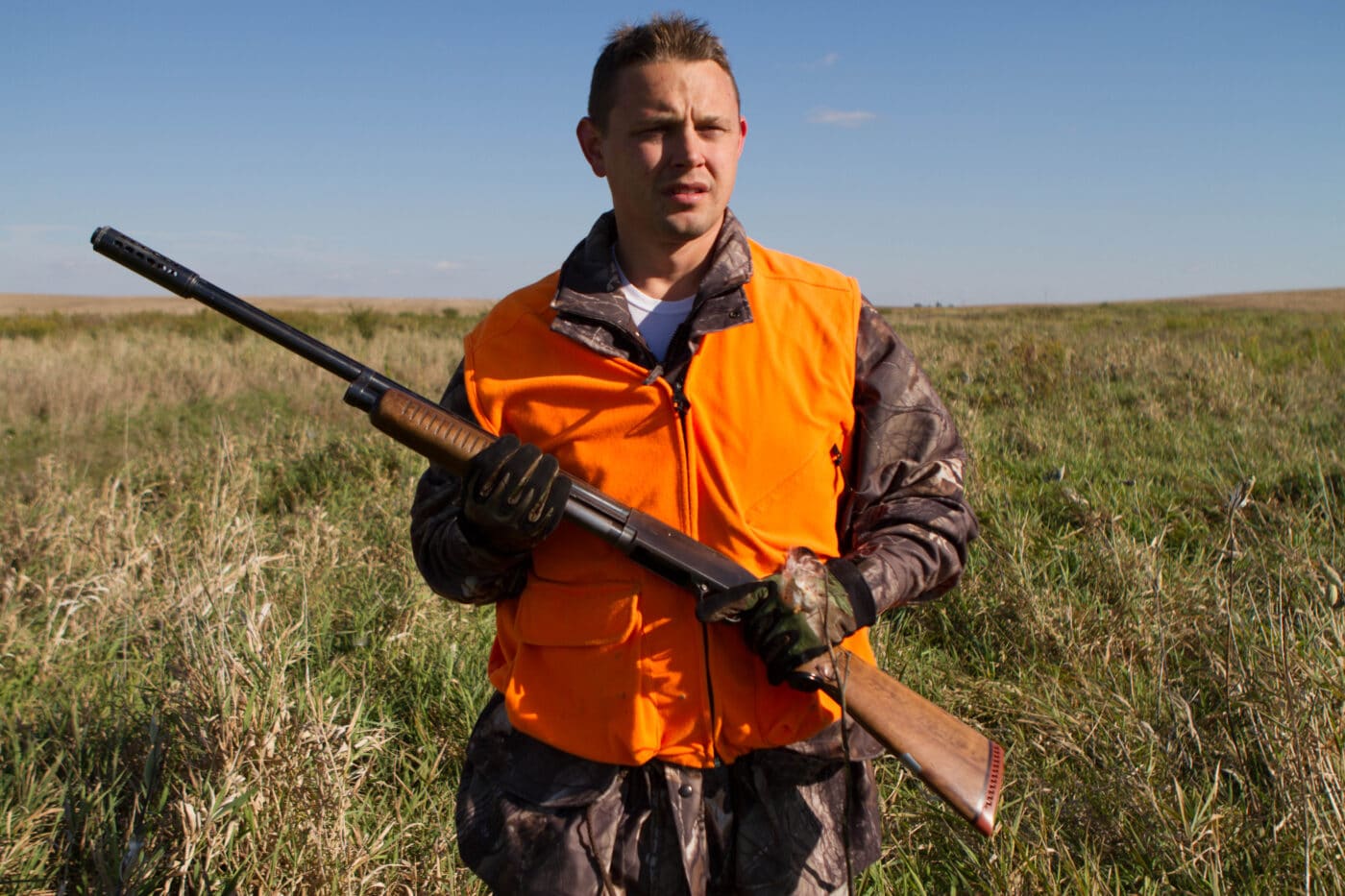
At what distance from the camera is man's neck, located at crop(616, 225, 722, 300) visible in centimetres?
222

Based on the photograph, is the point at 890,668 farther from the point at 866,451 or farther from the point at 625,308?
the point at 625,308

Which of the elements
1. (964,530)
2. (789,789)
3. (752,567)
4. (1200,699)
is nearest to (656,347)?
(752,567)

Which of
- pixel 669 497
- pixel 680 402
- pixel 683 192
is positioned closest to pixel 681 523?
pixel 669 497

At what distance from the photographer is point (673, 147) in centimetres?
209

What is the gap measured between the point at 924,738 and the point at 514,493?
986mm

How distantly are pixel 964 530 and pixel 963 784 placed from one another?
22.2 inches

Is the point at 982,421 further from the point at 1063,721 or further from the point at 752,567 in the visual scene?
the point at 752,567

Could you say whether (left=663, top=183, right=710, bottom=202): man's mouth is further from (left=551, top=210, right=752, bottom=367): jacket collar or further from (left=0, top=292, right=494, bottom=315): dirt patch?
(left=0, top=292, right=494, bottom=315): dirt patch

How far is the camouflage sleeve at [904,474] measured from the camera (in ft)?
6.98

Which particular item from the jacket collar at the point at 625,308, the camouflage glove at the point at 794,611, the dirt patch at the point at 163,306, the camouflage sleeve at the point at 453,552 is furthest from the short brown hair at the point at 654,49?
the dirt patch at the point at 163,306

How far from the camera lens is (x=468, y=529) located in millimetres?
2080

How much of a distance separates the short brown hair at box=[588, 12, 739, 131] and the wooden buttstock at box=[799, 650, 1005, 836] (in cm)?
134

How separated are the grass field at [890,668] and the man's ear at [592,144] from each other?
1.76 m

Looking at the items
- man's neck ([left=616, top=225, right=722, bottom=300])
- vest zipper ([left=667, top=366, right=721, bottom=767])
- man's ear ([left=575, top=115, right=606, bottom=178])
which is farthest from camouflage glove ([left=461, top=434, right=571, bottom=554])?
man's ear ([left=575, top=115, right=606, bottom=178])
